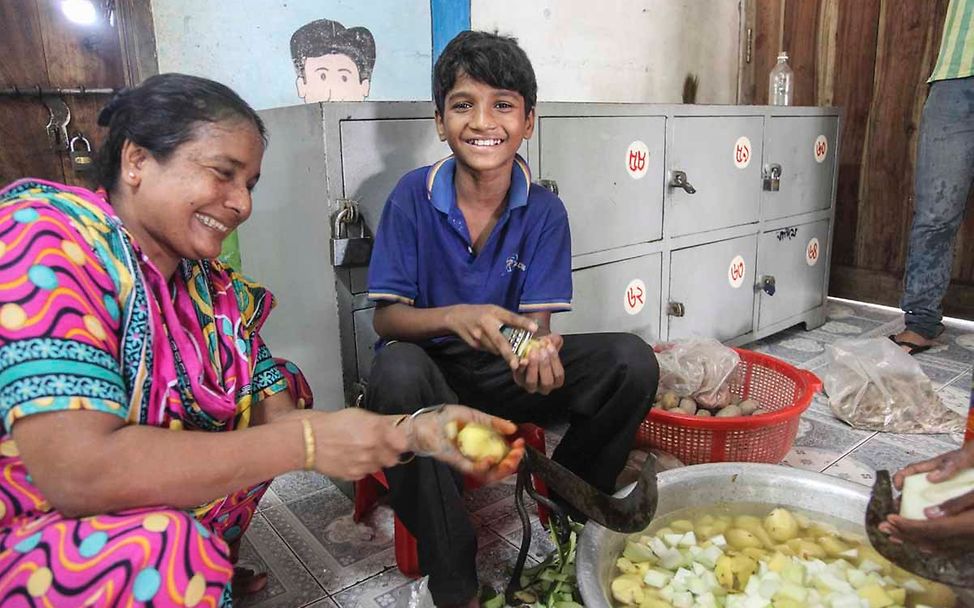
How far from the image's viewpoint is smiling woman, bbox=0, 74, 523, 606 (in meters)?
0.84

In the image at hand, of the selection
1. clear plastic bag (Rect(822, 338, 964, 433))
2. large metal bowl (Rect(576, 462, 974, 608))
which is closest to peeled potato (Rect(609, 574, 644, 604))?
large metal bowl (Rect(576, 462, 974, 608))

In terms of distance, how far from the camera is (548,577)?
1441mm

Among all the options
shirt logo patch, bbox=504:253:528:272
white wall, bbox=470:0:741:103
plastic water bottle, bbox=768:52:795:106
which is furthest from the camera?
plastic water bottle, bbox=768:52:795:106

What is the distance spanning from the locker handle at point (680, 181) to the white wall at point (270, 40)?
1.03 meters

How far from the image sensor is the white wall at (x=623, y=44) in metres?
3.09

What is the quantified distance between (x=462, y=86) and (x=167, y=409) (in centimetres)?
93

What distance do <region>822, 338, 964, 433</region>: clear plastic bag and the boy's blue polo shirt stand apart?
4.47 ft

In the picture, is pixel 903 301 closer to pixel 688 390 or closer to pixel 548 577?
pixel 688 390

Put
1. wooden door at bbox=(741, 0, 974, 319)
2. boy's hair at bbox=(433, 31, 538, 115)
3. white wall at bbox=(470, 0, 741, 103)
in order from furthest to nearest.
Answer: wooden door at bbox=(741, 0, 974, 319) → white wall at bbox=(470, 0, 741, 103) → boy's hair at bbox=(433, 31, 538, 115)

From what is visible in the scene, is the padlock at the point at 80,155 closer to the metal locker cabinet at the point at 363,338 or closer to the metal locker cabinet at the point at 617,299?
the metal locker cabinet at the point at 363,338

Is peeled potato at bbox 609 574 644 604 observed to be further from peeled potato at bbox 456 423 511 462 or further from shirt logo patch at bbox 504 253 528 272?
shirt logo patch at bbox 504 253 528 272

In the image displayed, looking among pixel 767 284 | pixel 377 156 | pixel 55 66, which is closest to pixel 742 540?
pixel 377 156

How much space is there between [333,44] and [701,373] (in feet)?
5.60

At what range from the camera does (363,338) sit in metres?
1.83
